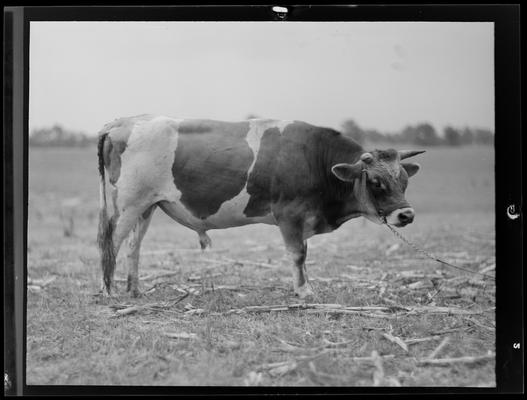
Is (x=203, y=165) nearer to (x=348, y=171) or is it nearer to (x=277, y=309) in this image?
(x=348, y=171)

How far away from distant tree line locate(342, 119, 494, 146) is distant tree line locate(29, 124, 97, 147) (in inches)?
121

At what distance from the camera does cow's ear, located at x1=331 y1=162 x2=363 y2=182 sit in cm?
624

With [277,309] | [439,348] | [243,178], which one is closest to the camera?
[439,348]

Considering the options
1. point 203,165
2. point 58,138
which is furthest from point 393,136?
point 58,138

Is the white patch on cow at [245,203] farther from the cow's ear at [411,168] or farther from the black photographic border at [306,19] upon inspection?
the cow's ear at [411,168]

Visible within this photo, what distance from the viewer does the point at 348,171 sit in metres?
6.27

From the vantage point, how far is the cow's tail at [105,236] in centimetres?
645

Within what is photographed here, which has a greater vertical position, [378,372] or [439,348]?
[439,348]

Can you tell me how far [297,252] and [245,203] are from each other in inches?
28.2

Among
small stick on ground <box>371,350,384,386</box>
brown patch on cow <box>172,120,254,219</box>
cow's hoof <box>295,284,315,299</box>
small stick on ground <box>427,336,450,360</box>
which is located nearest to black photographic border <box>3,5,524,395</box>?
small stick on ground <box>427,336,450,360</box>

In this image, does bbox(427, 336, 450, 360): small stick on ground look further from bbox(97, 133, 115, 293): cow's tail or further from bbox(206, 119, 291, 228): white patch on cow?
bbox(97, 133, 115, 293): cow's tail

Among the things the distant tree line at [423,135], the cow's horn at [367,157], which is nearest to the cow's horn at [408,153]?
the cow's horn at [367,157]
